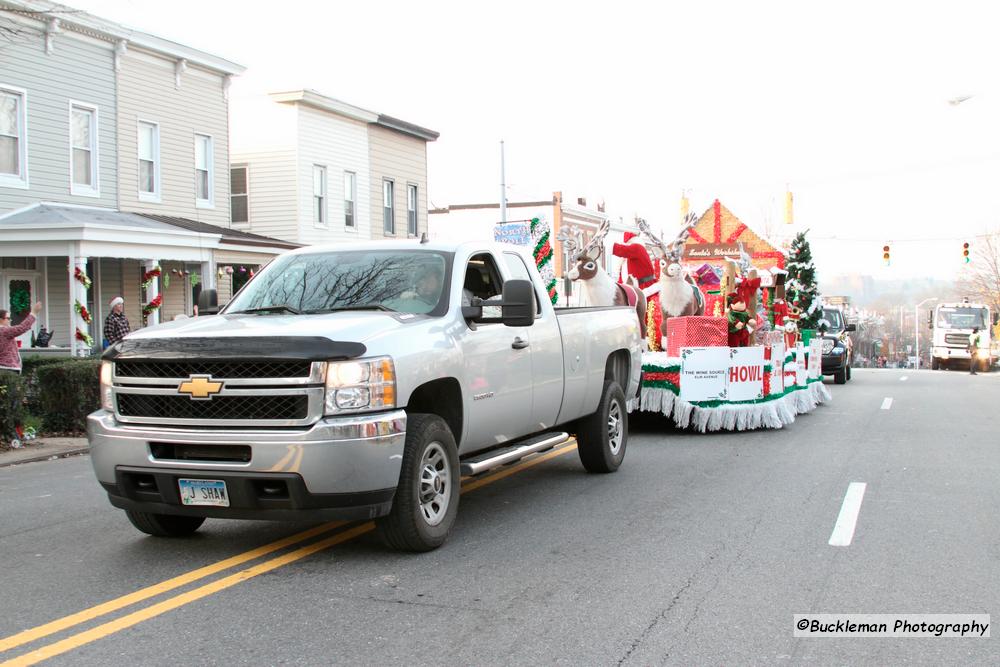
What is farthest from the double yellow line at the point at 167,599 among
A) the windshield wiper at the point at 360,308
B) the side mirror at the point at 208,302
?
the side mirror at the point at 208,302

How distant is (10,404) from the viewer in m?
11.5

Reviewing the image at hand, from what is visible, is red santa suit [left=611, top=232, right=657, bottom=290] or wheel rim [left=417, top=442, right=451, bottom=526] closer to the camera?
wheel rim [left=417, top=442, right=451, bottom=526]

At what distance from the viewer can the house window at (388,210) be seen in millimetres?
30672

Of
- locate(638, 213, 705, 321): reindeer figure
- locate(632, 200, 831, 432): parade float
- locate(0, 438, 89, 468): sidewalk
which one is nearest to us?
locate(0, 438, 89, 468): sidewalk

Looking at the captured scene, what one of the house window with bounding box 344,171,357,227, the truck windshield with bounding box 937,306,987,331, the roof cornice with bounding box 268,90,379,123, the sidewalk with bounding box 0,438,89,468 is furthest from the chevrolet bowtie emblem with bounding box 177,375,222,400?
the truck windshield with bounding box 937,306,987,331

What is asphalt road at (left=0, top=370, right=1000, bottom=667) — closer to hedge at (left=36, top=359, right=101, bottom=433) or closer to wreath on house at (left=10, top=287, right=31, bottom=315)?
hedge at (left=36, top=359, right=101, bottom=433)

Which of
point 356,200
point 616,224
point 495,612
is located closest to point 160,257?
point 356,200

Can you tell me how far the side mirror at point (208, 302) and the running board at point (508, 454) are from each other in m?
2.31

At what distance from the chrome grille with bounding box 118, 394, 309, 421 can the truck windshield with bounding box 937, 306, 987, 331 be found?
41650 mm

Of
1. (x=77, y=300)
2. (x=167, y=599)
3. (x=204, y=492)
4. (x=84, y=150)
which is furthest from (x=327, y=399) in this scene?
(x=84, y=150)

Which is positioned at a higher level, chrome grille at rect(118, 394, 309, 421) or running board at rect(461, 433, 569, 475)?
chrome grille at rect(118, 394, 309, 421)

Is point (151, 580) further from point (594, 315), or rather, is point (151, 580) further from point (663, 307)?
point (663, 307)

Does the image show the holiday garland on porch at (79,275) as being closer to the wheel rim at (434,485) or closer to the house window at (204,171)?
the house window at (204,171)

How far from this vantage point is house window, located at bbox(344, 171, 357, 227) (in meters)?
29.0
